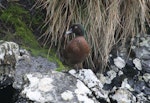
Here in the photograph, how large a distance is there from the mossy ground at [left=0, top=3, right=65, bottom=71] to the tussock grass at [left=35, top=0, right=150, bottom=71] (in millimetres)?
136

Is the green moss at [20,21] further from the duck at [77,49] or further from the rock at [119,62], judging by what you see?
the rock at [119,62]

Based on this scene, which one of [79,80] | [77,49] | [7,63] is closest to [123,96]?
[77,49]

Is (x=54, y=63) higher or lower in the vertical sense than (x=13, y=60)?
lower

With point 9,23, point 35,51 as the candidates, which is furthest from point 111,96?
point 9,23

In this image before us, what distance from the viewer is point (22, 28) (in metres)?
4.31

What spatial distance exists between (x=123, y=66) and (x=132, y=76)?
0.46 feet

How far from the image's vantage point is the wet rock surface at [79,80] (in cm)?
297

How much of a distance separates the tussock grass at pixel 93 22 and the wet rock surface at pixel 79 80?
152 mm

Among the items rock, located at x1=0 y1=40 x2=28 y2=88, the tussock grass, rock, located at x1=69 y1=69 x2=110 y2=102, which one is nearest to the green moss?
the tussock grass

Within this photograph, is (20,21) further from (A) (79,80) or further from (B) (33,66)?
(A) (79,80)

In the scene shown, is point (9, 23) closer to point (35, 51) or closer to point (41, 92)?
point (35, 51)

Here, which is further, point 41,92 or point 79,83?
point 79,83

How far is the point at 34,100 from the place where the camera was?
288 centimetres

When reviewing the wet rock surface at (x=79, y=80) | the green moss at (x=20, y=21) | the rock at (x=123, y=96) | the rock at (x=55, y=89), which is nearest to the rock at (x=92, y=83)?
the wet rock surface at (x=79, y=80)
